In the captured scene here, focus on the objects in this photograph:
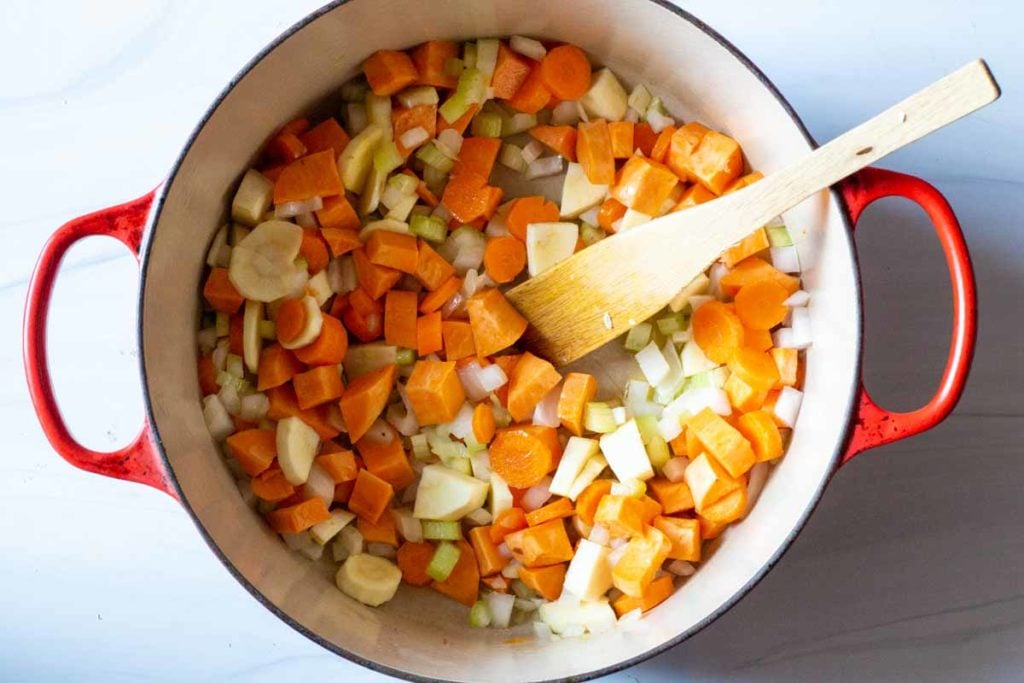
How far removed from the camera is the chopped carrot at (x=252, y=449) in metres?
1.64

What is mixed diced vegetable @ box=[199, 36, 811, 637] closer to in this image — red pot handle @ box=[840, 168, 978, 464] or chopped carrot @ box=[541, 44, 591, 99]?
chopped carrot @ box=[541, 44, 591, 99]

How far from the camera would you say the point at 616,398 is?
177cm

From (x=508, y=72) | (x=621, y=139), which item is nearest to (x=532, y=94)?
(x=508, y=72)

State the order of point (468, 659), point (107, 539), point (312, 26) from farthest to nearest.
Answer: point (107, 539) < point (468, 659) < point (312, 26)

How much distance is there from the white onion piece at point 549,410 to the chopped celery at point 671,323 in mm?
212

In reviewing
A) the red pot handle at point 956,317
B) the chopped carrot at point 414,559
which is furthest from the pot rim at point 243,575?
the chopped carrot at point 414,559

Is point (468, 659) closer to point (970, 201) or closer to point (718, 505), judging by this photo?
point (718, 505)

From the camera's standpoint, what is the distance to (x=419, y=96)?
1.73 metres

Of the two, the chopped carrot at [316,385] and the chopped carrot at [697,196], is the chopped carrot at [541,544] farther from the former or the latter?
the chopped carrot at [697,196]

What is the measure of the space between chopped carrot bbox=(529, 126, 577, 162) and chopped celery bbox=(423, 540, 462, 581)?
2.43ft

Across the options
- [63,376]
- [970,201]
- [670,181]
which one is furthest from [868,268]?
[63,376]

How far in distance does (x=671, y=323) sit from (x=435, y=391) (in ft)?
1.45

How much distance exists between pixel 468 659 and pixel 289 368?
1.93ft

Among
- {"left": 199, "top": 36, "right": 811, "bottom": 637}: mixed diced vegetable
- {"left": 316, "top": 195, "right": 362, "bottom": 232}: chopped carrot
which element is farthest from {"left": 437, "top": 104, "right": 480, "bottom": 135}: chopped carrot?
{"left": 316, "top": 195, "right": 362, "bottom": 232}: chopped carrot
